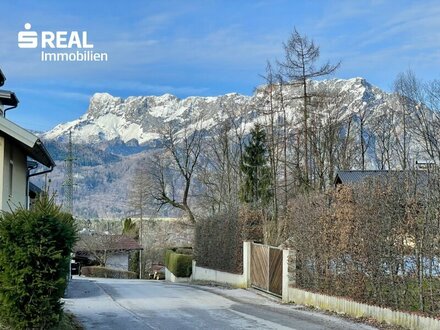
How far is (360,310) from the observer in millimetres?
14977

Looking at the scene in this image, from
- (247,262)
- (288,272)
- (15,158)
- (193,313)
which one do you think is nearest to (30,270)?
(193,313)

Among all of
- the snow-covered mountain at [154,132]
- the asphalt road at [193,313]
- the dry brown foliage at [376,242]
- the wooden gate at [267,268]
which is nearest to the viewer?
the dry brown foliage at [376,242]

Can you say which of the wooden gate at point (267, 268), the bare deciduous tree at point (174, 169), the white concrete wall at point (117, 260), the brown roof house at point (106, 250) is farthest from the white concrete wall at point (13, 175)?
the white concrete wall at point (117, 260)

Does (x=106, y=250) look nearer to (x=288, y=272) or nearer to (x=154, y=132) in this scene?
(x=154, y=132)

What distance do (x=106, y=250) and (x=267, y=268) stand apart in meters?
42.2

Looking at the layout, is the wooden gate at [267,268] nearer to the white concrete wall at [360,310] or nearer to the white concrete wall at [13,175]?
the white concrete wall at [360,310]

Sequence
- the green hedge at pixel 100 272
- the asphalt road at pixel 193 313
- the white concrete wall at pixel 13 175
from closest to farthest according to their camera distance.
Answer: the asphalt road at pixel 193 313 → the white concrete wall at pixel 13 175 → the green hedge at pixel 100 272

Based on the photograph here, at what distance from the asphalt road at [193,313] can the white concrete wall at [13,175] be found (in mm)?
3644

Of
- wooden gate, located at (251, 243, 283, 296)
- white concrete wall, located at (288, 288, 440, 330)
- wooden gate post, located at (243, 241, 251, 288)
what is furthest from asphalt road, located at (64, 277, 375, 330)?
wooden gate post, located at (243, 241, 251, 288)

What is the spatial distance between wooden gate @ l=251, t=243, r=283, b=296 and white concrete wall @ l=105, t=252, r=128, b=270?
41.1m

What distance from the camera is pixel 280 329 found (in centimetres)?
1341

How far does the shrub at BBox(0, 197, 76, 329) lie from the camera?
1005cm

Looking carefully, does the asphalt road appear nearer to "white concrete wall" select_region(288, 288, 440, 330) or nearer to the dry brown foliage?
"white concrete wall" select_region(288, 288, 440, 330)

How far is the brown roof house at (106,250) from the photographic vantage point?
206ft
